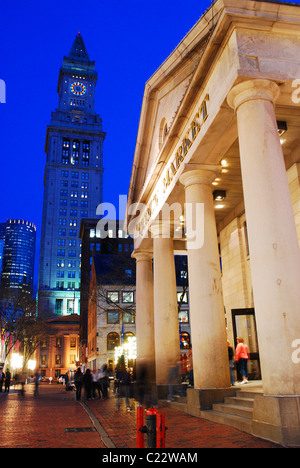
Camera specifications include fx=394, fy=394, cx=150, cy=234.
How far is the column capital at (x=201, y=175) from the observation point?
472 inches

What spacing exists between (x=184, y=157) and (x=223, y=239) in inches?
321

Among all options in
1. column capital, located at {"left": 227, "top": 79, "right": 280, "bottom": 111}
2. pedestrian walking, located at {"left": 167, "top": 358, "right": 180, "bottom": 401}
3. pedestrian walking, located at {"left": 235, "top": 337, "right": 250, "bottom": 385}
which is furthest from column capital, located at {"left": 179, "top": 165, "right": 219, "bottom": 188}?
pedestrian walking, located at {"left": 167, "top": 358, "right": 180, "bottom": 401}

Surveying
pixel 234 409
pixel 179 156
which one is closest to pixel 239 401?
pixel 234 409

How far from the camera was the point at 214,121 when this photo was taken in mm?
10133

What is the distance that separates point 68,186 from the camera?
139125 millimetres

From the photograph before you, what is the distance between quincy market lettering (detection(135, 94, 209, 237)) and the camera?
11144 millimetres

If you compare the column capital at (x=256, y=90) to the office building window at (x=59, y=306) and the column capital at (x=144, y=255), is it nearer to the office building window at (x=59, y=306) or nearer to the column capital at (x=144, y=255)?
the column capital at (x=144, y=255)

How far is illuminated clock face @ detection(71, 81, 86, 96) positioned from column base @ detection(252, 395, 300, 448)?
16276 cm

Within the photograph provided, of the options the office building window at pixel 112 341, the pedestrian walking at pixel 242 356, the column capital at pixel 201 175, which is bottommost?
the pedestrian walking at pixel 242 356

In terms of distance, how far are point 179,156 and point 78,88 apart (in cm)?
15685

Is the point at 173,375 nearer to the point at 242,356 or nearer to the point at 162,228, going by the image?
the point at 242,356

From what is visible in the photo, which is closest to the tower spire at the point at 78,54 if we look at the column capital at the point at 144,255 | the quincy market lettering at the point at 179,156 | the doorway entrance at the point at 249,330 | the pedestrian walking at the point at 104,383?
the column capital at the point at 144,255

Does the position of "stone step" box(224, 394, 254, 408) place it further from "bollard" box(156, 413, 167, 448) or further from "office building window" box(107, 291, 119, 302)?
"office building window" box(107, 291, 119, 302)
